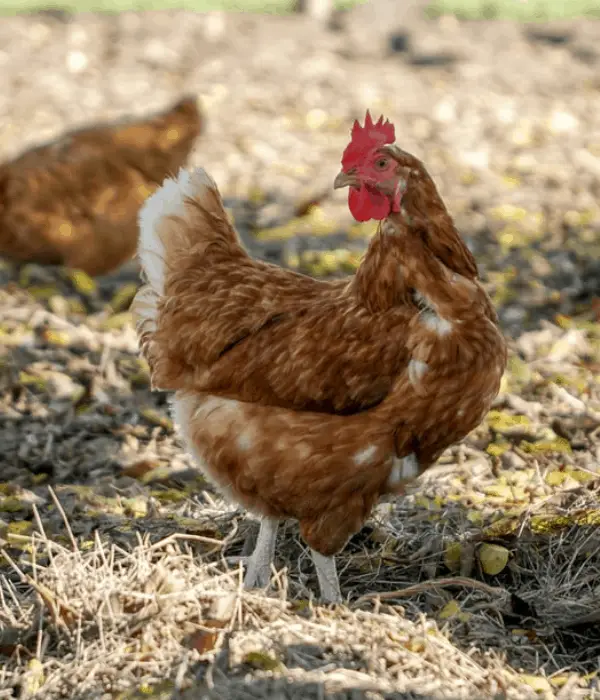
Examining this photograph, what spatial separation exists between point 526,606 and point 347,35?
32.9ft

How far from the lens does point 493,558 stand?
142 inches

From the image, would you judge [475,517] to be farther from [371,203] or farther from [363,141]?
[363,141]

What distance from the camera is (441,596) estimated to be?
3467mm

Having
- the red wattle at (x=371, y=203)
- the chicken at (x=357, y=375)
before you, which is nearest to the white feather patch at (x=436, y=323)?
the chicken at (x=357, y=375)

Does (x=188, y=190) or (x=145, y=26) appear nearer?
(x=188, y=190)

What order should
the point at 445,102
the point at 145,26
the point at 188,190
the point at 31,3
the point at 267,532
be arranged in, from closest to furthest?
1. the point at 267,532
2. the point at 188,190
3. the point at 445,102
4. the point at 145,26
5. the point at 31,3

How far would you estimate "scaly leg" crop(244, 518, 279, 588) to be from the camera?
11.8 feet

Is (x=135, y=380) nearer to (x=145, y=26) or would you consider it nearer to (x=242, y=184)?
(x=242, y=184)

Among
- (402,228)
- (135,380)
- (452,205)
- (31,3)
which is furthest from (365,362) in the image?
(31,3)

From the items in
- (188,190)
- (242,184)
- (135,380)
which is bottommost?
(135,380)

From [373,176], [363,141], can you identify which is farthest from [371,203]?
[363,141]

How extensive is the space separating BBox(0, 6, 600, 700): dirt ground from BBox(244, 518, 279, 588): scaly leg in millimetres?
128

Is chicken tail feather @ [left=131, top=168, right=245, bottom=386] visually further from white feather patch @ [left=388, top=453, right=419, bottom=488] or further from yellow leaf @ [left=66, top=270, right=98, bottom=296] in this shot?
yellow leaf @ [left=66, top=270, right=98, bottom=296]

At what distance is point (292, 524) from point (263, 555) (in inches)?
16.0
